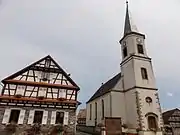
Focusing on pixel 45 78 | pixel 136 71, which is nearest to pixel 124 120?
pixel 136 71

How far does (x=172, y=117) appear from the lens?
29.8m

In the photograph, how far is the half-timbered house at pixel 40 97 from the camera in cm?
1614

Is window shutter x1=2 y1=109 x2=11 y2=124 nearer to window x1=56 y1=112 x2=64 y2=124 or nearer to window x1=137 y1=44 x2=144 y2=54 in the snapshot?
window x1=56 y1=112 x2=64 y2=124

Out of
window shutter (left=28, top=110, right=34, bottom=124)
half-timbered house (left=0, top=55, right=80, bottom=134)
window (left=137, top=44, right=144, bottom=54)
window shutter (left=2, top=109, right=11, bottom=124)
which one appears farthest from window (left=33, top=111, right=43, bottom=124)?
window (left=137, top=44, right=144, bottom=54)

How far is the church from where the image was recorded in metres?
19.2

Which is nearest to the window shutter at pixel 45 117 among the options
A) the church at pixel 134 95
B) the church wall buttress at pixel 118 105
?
the church at pixel 134 95

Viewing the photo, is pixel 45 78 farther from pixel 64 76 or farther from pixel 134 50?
pixel 134 50

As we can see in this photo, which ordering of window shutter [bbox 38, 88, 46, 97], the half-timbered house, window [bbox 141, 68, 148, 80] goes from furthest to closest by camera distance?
window [bbox 141, 68, 148, 80]
window shutter [bbox 38, 88, 46, 97]
the half-timbered house

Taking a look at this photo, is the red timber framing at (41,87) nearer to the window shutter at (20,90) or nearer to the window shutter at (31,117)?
the window shutter at (20,90)

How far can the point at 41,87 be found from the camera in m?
17.7

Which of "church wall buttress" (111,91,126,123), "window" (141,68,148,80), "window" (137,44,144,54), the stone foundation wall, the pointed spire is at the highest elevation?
the pointed spire

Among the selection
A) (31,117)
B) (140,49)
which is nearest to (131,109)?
(140,49)

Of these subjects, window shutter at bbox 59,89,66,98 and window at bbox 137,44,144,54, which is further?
window at bbox 137,44,144,54

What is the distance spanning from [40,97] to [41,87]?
1.21 meters
